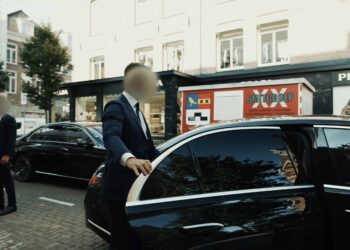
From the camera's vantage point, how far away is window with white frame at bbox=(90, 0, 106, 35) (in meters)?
19.9

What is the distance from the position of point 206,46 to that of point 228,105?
770cm

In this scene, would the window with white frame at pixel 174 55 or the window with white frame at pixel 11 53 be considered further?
the window with white frame at pixel 11 53

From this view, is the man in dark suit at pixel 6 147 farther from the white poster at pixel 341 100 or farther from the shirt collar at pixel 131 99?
the white poster at pixel 341 100

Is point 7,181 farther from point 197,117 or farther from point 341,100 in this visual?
point 341,100

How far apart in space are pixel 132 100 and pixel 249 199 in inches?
40.8

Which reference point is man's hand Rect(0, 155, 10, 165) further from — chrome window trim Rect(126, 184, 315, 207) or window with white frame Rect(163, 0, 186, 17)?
window with white frame Rect(163, 0, 186, 17)

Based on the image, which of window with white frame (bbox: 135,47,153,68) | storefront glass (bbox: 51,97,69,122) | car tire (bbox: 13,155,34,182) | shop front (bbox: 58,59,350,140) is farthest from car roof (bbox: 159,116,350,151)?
storefront glass (bbox: 51,97,69,122)

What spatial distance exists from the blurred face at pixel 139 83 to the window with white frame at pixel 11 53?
35.3 meters

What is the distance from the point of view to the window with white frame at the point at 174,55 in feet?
55.6

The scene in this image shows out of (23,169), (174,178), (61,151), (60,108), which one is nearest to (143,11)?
(60,108)

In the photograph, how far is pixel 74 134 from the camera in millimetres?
7539

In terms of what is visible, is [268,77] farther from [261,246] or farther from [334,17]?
[261,246]

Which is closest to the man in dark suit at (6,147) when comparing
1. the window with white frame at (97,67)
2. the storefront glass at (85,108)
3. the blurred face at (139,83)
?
the blurred face at (139,83)

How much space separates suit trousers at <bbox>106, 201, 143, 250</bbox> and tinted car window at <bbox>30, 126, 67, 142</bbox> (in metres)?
5.52
